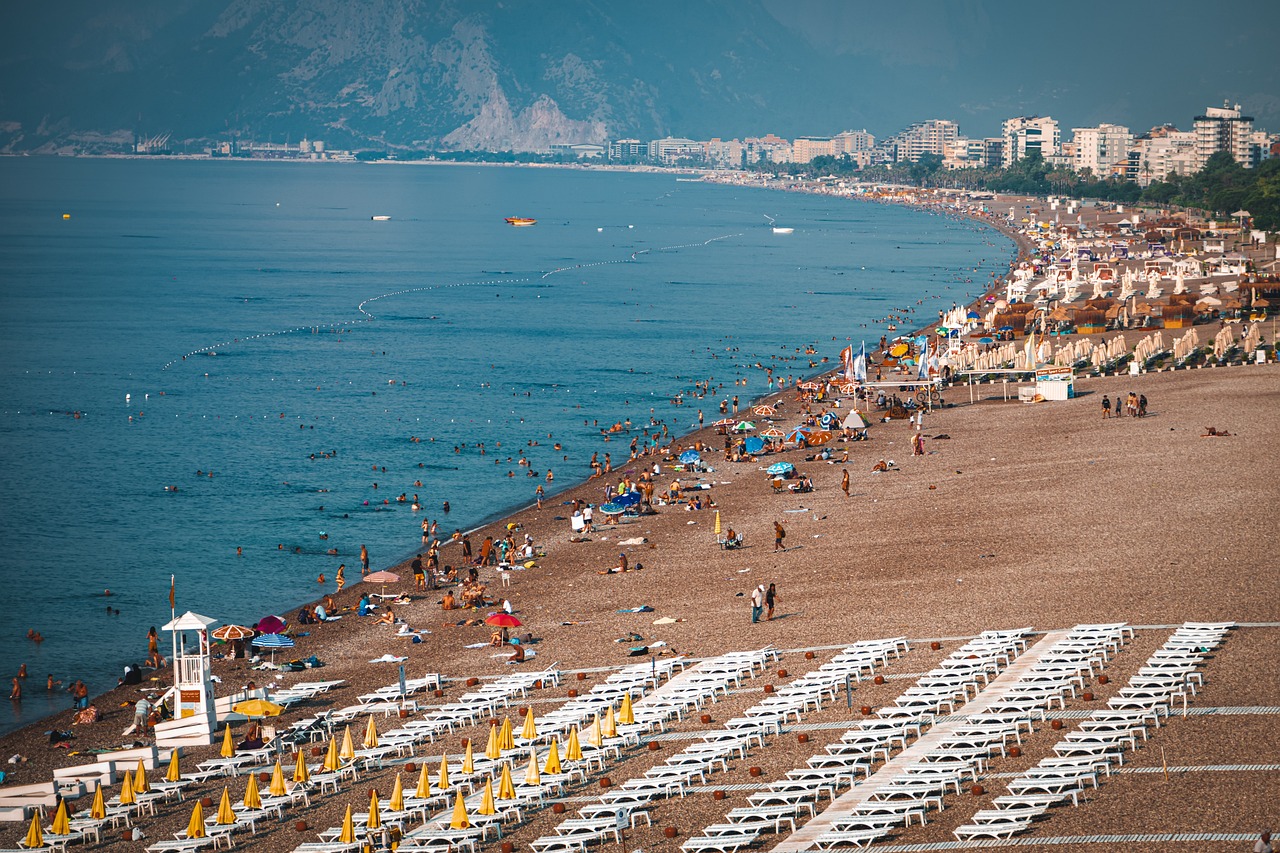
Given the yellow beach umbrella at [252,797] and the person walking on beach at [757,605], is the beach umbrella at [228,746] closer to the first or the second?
the yellow beach umbrella at [252,797]

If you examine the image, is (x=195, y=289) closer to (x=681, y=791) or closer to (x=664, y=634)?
(x=664, y=634)

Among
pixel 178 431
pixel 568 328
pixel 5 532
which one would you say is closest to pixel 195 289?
pixel 568 328

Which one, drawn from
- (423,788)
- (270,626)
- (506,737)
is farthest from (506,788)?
(270,626)

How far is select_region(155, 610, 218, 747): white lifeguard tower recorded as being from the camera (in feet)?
83.7

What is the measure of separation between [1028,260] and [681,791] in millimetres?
106709

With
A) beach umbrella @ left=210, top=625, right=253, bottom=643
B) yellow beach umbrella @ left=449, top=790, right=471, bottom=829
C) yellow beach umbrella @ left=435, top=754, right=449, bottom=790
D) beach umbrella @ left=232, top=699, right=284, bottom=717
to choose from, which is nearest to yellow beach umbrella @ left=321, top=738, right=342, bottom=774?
yellow beach umbrella @ left=435, top=754, right=449, bottom=790

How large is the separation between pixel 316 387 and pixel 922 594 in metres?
46.4

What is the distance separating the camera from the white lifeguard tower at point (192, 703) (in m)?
25.5

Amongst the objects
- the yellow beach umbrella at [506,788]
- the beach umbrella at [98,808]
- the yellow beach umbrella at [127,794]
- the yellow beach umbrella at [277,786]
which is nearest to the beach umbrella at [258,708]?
the yellow beach umbrella at [127,794]

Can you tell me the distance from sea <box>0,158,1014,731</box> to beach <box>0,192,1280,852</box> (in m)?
3.51

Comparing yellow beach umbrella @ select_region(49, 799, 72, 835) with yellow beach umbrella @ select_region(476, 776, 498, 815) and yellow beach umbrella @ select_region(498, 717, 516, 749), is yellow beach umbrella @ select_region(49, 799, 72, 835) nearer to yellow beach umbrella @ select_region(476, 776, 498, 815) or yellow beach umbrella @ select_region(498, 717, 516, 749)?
yellow beach umbrella @ select_region(476, 776, 498, 815)

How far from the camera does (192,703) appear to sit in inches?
1027

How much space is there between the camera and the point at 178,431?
6091 cm

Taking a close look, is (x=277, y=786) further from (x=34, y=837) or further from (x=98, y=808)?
(x=34, y=837)
